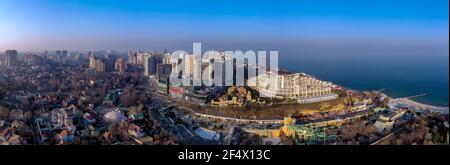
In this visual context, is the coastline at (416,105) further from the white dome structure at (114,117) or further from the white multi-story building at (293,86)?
the white dome structure at (114,117)

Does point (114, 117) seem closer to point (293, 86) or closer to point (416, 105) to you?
point (293, 86)

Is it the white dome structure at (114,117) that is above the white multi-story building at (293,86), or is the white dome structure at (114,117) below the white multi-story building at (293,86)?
below

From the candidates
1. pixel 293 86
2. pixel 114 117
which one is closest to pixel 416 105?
pixel 293 86

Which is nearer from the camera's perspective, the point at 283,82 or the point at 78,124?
the point at 78,124

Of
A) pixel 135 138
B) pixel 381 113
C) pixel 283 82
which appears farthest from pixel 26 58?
pixel 381 113

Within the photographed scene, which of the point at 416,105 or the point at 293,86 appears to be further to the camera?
the point at 293,86

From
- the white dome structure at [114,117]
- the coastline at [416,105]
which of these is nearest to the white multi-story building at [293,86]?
the coastline at [416,105]

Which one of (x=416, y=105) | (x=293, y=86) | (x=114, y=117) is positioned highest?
(x=293, y=86)

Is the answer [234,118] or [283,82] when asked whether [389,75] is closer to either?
[283,82]
